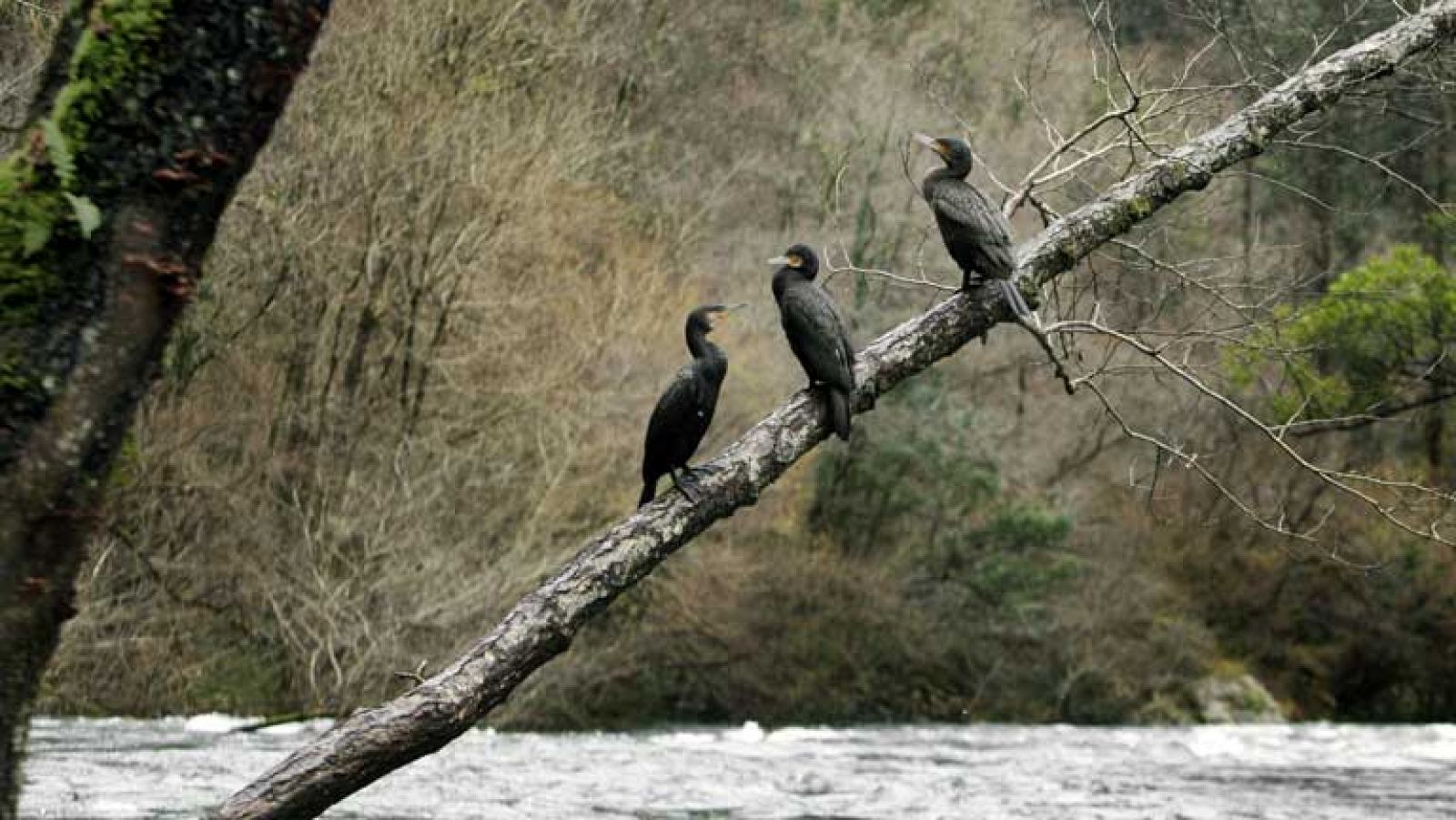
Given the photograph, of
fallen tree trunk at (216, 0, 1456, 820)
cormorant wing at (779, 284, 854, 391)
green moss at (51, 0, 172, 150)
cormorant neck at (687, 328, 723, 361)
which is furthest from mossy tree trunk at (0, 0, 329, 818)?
cormorant neck at (687, 328, 723, 361)

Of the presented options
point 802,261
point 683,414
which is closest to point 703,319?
point 802,261

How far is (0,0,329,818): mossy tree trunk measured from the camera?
262cm

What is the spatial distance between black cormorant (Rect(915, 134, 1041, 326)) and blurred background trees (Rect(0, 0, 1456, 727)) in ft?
22.0

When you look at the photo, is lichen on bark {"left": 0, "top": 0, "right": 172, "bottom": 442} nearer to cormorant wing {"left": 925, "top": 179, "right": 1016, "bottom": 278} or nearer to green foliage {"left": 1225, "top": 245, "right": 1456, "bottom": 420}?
cormorant wing {"left": 925, "top": 179, "right": 1016, "bottom": 278}

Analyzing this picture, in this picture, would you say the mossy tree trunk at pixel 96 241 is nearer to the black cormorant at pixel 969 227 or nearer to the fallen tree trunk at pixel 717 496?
the fallen tree trunk at pixel 717 496

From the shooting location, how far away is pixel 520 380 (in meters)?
21.2

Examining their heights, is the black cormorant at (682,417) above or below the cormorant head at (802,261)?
below

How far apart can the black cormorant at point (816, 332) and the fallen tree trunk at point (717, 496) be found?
2.8 inches

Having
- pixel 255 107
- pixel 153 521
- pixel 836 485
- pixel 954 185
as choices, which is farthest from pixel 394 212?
pixel 255 107

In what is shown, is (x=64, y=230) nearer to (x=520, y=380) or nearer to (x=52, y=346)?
(x=52, y=346)

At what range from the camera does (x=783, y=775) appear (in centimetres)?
1611

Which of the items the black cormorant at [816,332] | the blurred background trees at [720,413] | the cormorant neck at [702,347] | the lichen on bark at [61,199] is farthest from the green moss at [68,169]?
the blurred background trees at [720,413]

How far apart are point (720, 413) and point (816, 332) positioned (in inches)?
633

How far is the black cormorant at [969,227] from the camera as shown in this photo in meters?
6.09
